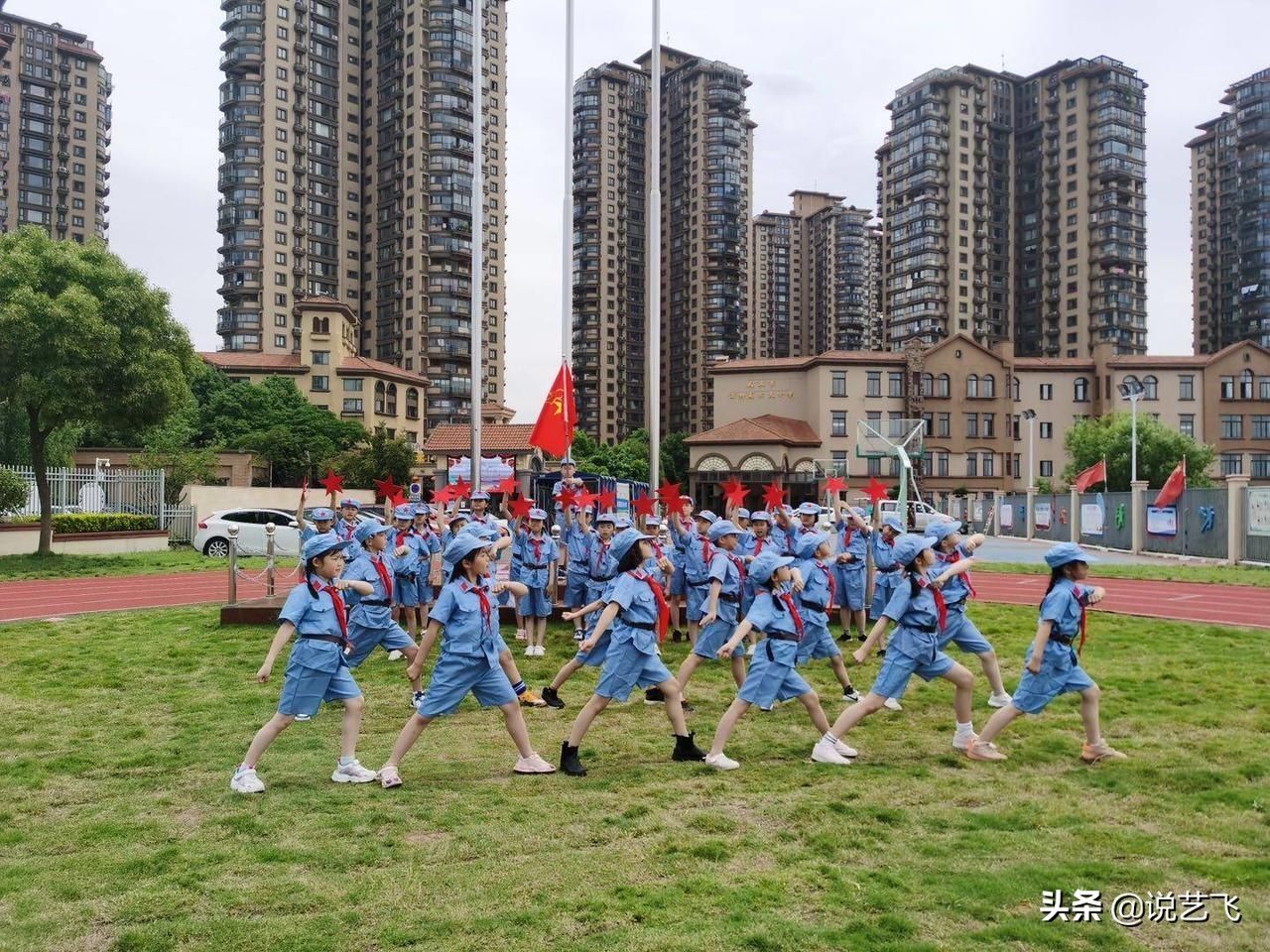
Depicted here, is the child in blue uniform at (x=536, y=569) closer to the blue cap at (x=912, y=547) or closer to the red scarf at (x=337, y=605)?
the red scarf at (x=337, y=605)

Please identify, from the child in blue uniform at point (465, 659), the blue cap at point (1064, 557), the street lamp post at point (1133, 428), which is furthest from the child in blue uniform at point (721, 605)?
the street lamp post at point (1133, 428)

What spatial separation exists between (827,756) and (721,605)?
307cm

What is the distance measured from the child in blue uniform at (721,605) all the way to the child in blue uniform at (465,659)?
200cm

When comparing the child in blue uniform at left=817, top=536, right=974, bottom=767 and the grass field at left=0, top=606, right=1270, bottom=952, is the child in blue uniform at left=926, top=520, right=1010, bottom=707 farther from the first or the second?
the child in blue uniform at left=817, top=536, right=974, bottom=767

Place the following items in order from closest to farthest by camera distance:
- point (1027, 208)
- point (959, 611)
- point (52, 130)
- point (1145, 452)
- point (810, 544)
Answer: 1. point (959, 611)
2. point (810, 544)
3. point (1145, 452)
4. point (52, 130)
5. point (1027, 208)

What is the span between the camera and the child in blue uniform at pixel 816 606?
959 centimetres

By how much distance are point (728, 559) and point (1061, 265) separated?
10345cm

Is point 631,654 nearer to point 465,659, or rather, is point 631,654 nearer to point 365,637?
point 465,659

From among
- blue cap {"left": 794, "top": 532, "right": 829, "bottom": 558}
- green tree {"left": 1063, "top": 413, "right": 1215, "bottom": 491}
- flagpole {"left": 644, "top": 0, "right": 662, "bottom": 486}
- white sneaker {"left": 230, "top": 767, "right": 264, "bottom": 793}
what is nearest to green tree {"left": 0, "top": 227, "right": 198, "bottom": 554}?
flagpole {"left": 644, "top": 0, "right": 662, "bottom": 486}

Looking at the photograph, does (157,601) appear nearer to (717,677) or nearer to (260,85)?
(717,677)

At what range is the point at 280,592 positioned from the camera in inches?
698

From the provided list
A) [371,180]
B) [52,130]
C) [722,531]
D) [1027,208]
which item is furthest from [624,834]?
[52,130]

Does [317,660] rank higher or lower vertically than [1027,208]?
lower

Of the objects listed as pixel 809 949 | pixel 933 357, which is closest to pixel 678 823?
pixel 809 949
